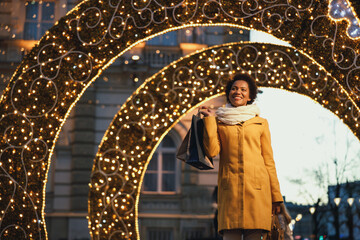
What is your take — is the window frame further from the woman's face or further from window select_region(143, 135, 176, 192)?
the woman's face

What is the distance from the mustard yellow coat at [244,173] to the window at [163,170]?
1097 cm

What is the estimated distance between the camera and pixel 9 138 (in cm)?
696

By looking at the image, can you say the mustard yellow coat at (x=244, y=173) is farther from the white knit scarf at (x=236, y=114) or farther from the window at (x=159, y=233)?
the window at (x=159, y=233)

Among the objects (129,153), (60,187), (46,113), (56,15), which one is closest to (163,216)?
(60,187)

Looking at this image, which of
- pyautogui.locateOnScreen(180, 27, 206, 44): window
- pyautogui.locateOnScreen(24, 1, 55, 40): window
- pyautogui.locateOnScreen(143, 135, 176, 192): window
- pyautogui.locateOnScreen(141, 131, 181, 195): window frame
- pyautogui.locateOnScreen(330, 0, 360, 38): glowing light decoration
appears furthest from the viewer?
pyautogui.locateOnScreen(24, 1, 55, 40): window

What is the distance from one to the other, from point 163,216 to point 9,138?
8730 mm

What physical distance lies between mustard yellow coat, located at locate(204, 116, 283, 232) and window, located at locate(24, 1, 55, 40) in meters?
12.2

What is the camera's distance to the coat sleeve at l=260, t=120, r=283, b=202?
16.1 ft

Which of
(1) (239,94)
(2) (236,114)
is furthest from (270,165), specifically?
(1) (239,94)

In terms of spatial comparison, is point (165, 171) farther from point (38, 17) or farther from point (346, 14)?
point (346, 14)

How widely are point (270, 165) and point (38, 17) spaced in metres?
12.8

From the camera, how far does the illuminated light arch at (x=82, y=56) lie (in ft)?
22.8

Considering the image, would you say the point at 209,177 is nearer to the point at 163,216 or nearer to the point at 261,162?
the point at 163,216

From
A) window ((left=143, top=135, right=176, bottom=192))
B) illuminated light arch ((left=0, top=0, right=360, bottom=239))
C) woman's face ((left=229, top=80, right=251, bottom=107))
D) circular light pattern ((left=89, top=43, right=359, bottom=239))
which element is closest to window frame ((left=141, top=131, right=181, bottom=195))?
window ((left=143, top=135, right=176, bottom=192))
